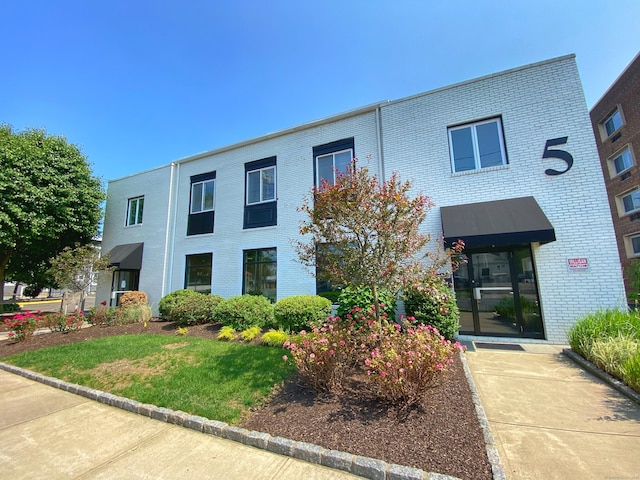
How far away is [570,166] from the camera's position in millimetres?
7629

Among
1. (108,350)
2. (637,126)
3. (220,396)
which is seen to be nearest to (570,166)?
(220,396)

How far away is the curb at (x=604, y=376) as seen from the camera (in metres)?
4.14

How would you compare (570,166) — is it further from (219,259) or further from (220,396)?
(219,259)

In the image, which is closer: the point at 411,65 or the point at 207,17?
the point at 207,17

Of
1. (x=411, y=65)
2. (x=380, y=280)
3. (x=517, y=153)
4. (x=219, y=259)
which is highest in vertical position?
(x=411, y=65)

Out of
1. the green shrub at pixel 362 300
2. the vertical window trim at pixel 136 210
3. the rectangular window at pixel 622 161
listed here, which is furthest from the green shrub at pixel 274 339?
the rectangular window at pixel 622 161

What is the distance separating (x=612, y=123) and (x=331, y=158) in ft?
72.3

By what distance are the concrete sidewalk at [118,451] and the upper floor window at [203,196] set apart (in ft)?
33.3

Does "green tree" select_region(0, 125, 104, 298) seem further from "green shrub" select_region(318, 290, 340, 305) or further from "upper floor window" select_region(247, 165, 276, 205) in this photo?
"green shrub" select_region(318, 290, 340, 305)

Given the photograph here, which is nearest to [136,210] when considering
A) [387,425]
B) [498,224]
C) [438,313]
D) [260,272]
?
[260,272]

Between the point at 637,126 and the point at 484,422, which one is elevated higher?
the point at 637,126

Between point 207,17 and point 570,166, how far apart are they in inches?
451

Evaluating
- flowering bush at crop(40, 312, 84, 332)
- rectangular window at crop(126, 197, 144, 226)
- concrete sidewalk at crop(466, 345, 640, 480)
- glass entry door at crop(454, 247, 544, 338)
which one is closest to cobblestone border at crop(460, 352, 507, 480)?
concrete sidewalk at crop(466, 345, 640, 480)

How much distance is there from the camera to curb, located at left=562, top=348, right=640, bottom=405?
13.6 feet
